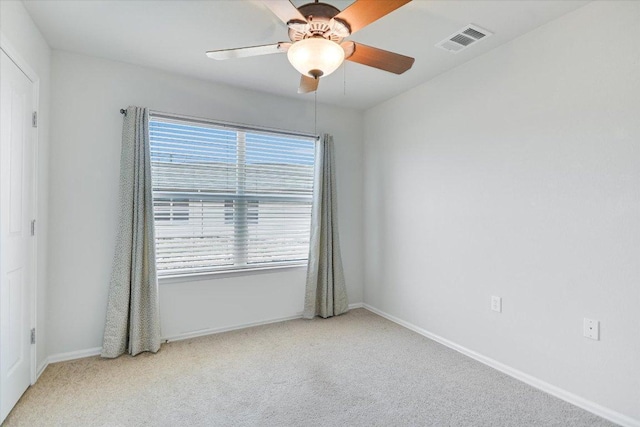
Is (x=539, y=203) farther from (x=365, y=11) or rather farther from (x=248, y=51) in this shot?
(x=248, y=51)

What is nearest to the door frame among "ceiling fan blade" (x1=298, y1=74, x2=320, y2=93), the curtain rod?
the curtain rod

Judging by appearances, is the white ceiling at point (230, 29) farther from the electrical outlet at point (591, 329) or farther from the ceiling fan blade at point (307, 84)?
the electrical outlet at point (591, 329)

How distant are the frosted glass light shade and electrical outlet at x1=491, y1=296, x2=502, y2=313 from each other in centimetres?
209

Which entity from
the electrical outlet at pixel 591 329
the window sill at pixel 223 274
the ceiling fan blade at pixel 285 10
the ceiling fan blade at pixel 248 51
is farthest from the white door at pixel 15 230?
the electrical outlet at pixel 591 329

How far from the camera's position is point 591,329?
197 cm

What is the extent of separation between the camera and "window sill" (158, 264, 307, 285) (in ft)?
9.80

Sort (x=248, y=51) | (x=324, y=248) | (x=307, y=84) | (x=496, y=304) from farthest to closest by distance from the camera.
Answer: (x=324, y=248) → (x=496, y=304) → (x=307, y=84) → (x=248, y=51)

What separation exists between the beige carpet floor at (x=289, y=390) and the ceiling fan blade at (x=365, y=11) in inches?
83.1

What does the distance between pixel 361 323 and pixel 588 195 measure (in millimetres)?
2285

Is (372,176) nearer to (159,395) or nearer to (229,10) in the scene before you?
(229,10)

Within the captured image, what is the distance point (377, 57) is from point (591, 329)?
81.3 inches

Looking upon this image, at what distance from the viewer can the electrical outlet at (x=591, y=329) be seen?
1.95 metres

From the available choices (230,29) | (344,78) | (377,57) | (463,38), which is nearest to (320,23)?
(377,57)

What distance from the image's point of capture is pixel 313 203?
143 inches
